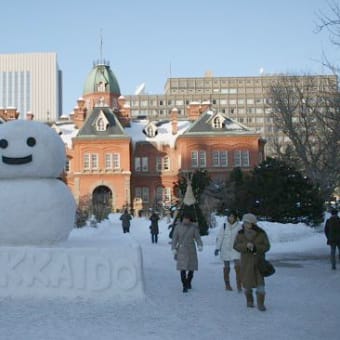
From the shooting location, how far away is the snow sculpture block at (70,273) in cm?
919

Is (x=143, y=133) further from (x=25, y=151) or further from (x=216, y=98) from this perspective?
(x=216, y=98)

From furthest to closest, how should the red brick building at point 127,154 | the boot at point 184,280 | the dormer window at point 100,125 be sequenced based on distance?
the dormer window at point 100,125
the red brick building at point 127,154
the boot at point 184,280

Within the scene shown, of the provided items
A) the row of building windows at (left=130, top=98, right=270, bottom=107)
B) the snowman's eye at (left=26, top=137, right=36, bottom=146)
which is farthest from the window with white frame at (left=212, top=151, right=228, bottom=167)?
the row of building windows at (left=130, top=98, right=270, bottom=107)

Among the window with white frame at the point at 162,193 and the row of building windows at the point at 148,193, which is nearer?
the window with white frame at the point at 162,193

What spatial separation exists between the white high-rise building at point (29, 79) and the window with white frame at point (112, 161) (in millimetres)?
93722

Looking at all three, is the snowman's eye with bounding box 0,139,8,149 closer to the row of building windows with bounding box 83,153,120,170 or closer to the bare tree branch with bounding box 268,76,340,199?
the bare tree branch with bounding box 268,76,340,199

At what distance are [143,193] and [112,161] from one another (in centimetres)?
540

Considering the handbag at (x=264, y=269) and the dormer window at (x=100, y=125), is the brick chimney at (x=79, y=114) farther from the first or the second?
the handbag at (x=264, y=269)

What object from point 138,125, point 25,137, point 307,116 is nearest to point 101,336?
point 25,137

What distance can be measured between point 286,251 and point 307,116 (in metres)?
16.9

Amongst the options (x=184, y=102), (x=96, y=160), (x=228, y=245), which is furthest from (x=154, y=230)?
(x=184, y=102)

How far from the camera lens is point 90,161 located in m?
51.6

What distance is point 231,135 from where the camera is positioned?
51.5 m

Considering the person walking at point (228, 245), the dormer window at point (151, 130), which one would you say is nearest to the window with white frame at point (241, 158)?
the dormer window at point (151, 130)
